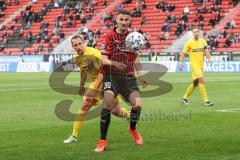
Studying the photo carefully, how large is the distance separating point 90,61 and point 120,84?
127 cm

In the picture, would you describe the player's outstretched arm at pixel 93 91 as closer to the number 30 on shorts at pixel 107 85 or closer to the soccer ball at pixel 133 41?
the number 30 on shorts at pixel 107 85

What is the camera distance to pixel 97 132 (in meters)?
10.6

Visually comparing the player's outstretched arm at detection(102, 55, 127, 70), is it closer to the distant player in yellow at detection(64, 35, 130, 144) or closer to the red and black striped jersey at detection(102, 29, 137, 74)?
the red and black striped jersey at detection(102, 29, 137, 74)

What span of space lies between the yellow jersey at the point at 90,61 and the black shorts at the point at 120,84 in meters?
1.06

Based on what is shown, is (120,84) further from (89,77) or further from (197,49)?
(197,49)

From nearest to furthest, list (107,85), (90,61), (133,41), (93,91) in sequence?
(133,41)
(107,85)
(93,91)
(90,61)

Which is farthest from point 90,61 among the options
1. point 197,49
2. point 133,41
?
point 197,49

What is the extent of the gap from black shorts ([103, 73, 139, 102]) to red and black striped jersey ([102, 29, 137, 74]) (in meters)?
0.09

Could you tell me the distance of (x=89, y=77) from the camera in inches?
401

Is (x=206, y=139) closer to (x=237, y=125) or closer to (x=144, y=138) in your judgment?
(x=144, y=138)

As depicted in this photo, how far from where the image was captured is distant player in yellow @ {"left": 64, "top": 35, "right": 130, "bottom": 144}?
964 cm

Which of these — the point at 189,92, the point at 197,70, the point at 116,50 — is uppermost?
the point at 116,50

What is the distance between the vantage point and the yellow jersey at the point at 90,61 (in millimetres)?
9883

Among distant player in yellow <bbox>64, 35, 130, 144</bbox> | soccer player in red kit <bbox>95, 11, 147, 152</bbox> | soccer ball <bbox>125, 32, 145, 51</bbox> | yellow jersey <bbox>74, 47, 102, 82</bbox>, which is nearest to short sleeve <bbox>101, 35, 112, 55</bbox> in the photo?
soccer player in red kit <bbox>95, 11, 147, 152</bbox>
